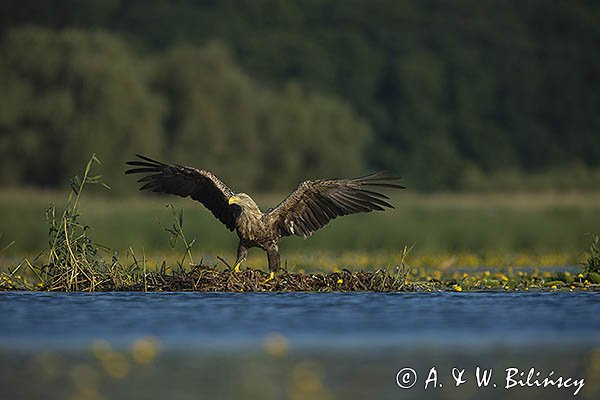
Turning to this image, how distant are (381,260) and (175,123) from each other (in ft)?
147

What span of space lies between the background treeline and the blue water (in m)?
41.5

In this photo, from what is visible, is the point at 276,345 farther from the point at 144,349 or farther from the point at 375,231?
the point at 375,231

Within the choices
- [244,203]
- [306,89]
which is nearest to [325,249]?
[244,203]

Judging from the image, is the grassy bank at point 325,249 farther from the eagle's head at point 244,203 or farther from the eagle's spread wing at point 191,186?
the eagle's head at point 244,203

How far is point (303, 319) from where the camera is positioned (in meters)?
11.3

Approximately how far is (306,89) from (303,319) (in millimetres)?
77982

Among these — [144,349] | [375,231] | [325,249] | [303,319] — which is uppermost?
[375,231]

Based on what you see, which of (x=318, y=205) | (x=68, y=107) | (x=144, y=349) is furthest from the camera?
(x=68, y=107)

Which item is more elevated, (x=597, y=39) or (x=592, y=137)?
(x=597, y=39)

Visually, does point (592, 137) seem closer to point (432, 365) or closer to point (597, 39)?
point (597, 39)

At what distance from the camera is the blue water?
33.4 ft

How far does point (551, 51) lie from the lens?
324ft

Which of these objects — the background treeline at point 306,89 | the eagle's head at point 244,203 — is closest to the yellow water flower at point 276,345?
the eagle's head at point 244,203

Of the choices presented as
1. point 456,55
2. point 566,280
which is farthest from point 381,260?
point 456,55
